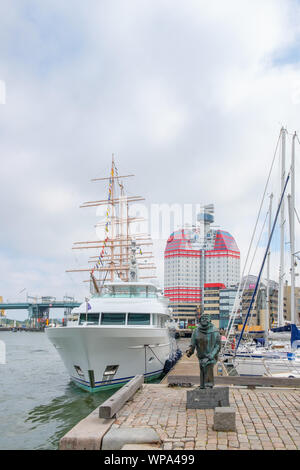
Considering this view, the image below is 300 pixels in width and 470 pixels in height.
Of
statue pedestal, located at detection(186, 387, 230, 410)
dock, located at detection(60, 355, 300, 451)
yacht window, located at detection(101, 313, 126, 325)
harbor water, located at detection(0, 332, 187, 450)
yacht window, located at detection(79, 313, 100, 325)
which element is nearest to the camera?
dock, located at detection(60, 355, 300, 451)

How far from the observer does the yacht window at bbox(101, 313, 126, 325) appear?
21000 mm

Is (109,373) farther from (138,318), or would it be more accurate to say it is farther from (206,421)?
(206,421)

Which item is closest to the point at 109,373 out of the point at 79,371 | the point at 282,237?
the point at 79,371

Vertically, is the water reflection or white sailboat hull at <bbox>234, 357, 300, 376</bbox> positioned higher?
white sailboat hull at <bbox>234, 357, 300, 376</bbox>

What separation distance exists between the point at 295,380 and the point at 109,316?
35.1ft

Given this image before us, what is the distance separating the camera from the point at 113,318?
69.2 ft

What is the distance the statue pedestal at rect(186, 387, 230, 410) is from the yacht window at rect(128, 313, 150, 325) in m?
11.9

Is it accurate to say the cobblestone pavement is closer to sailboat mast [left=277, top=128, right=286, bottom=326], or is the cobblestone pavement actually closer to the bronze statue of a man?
the bronze statue of a man

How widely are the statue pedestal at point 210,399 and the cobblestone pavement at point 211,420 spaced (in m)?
0.26

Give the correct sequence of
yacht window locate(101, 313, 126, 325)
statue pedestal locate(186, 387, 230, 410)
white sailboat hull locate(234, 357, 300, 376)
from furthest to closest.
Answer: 1. yacht window locate(101, 313, 126, 325)
2. white sailboat hull locate(234, 357, 300, 376)
3. statue pedestal locate(186, 387, 230, 410)

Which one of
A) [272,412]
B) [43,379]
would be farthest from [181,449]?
[43,379]

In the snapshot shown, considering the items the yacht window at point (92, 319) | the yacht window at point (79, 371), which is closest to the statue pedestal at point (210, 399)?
the yacht window at point (79, 371)

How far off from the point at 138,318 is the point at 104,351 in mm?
3157

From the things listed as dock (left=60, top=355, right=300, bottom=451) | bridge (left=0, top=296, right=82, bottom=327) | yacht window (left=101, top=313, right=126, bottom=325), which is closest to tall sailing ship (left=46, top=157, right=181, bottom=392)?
yacht window (left=101, top=313, right=126, bottom=325)
